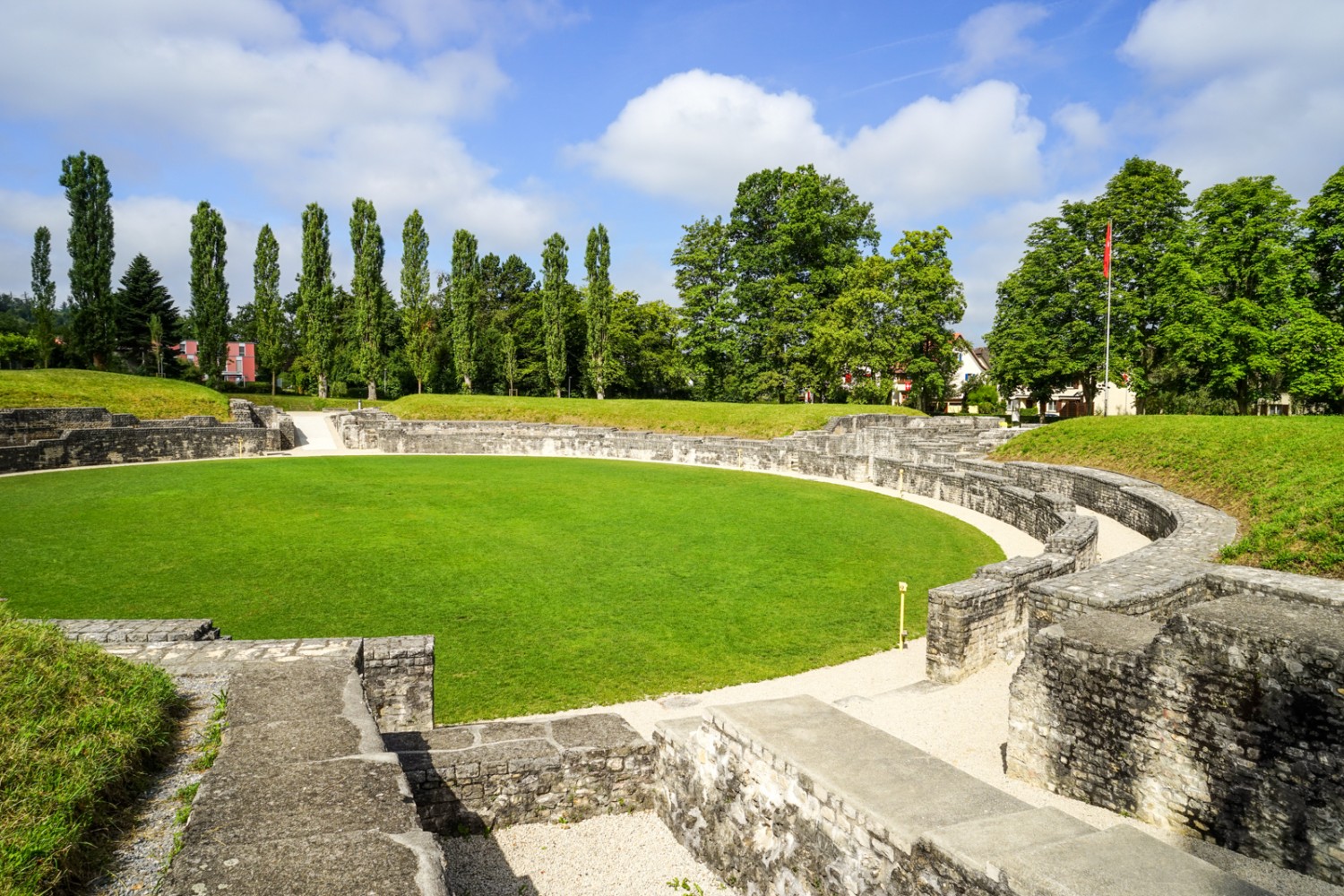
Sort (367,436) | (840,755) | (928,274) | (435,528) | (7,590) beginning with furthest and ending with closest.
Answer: (928,274), (367,436), (435,528), (7,590), (840,755)

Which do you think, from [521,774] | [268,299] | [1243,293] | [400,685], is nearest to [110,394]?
[268,299]

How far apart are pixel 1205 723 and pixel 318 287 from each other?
56.7m

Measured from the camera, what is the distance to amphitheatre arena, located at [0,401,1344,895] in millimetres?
3428

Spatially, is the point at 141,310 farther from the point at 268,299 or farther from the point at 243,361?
the point at 243,361

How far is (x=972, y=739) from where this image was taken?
7035mm

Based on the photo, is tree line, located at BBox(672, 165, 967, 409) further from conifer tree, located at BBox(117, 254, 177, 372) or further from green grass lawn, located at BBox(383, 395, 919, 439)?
conifer tree, located at BBox(117, 254, 177, 372)

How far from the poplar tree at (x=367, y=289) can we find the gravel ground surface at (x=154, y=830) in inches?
1936

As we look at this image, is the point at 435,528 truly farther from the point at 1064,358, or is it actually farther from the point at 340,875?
the point at 1064,358

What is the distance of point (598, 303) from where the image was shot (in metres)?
52.8

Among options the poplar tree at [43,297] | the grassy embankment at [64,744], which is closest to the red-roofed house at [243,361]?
the poplar tree at [43,297]

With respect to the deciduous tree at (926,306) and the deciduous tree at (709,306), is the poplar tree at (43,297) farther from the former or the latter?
the deciduous tree at (926,306)

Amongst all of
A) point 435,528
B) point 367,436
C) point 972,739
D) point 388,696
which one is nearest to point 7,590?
point 435,528

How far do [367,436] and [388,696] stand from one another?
107ft

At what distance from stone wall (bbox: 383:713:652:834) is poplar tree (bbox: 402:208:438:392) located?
5090cm
